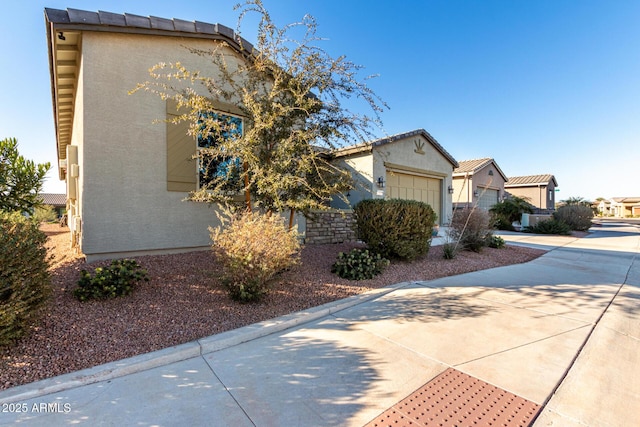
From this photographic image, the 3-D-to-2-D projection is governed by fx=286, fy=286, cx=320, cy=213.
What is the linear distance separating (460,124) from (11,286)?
17.8 m

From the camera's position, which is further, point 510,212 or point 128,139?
point 510,212

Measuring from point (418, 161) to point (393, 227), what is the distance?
7.70 metres

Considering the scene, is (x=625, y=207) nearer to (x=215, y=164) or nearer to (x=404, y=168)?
(x=404, y=168)

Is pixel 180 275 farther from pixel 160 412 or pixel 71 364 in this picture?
pixel 160 412

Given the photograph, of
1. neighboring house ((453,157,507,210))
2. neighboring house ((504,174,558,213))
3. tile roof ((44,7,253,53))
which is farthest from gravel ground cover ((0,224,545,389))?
neighboring house ((504,174,558,213))

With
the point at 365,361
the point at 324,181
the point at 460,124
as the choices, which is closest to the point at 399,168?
the point at 460,124

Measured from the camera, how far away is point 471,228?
925 centimetres

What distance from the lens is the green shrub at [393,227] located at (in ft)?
23.0

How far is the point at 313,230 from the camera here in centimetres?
888

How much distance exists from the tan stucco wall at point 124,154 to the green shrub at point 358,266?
3.65 meters

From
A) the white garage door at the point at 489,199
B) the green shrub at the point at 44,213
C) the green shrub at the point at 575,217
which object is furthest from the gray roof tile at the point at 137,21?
the green shrub at the point at 575,217

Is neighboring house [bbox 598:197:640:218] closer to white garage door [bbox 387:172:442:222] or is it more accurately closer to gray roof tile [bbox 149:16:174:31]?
white garage door [bbox 387:172:442:222]

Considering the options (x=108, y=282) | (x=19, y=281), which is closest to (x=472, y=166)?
(x=108, y=282)

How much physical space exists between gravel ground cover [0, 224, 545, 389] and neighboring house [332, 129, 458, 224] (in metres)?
5.39
